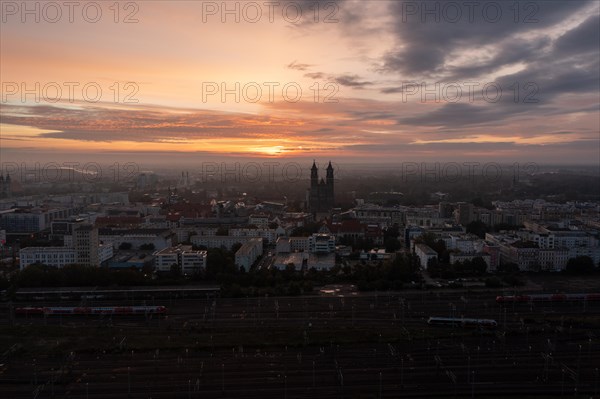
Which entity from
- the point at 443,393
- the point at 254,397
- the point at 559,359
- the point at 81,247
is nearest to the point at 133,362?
the point at 254,397

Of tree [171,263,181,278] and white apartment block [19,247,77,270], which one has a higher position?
white apartment block [19,247,77,270]

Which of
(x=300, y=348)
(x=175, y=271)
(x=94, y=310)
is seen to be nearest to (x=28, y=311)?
(x=94, y=310)

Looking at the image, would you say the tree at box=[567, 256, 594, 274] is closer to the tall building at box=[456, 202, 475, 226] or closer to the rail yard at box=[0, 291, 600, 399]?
the rail yard at box=[0, 291, 600, 399]

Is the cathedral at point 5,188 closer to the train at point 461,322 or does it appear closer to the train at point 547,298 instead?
the train at point 461,322

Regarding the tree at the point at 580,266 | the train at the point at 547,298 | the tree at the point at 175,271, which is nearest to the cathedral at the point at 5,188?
the tree at the point at 175,271

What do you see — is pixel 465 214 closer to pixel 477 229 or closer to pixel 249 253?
pixel 477 229

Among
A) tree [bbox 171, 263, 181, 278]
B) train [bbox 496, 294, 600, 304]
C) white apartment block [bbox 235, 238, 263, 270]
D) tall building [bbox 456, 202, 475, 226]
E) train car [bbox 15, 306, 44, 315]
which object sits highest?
tall building [bbox 456, 202, 475, 226]

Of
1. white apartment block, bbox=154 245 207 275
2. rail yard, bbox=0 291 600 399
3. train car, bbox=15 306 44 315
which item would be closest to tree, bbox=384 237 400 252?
rail yard, bbox=0 291 600 399
